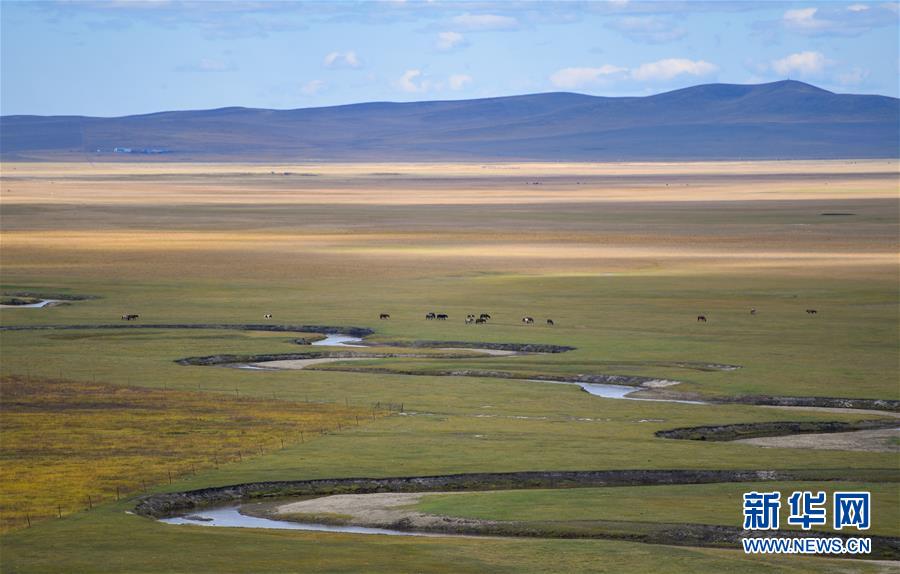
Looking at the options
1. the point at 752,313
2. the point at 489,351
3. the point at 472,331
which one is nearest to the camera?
the point at 489,351

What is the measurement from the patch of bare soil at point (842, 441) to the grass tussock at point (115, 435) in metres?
12.4

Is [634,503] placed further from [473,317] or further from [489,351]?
[473,317]

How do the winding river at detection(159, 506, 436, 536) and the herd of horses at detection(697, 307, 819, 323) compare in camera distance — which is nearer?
the winding river at detection(159, 506, 436, 536)

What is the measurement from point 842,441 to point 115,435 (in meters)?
20.9

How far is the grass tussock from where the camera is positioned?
36.7 meters

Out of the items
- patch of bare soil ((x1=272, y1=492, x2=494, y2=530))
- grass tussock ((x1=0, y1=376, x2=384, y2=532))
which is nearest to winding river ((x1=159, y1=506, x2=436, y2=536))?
patch of bare soil ((x1=272, y1=492, x2=494, y2=530))

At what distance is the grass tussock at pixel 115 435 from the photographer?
3672cm

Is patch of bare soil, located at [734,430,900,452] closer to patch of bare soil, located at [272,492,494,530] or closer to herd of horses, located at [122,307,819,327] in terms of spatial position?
patch of bare soil, located at [272,492,494,530]

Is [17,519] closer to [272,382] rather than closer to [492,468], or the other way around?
[492,468]

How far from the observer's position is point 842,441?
42.7 meters

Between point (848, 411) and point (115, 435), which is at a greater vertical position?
point (115, 435)

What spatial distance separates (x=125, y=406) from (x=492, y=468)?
15.3 metres

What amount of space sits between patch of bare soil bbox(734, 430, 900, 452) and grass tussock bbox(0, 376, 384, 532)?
12436 millimetres

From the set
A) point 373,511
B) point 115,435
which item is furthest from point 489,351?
point 373,511
